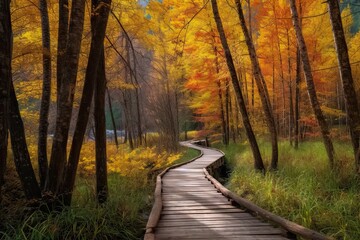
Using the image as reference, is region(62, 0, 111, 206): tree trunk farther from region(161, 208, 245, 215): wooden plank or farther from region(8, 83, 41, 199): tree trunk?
region(161, 208, 245, 215): wooden plank

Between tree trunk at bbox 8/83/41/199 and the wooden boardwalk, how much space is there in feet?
6.80

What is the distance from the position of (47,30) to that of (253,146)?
6.87 m

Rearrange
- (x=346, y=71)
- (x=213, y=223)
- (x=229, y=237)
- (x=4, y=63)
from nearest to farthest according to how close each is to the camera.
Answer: (x=4, y=63), (x=229, y=237), (x=213, y=223), (x=346, y=71)

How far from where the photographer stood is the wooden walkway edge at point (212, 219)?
432cm

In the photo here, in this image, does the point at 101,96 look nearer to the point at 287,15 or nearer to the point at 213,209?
the point at 213,209

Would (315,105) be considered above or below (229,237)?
above

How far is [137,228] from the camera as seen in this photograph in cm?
516

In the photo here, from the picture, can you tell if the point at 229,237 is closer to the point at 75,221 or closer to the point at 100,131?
the point at 75,221

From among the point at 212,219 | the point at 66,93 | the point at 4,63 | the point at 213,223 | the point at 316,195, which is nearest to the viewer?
the point at 4,63

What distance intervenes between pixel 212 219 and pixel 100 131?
2600 mm

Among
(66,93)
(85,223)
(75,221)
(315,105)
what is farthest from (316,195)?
(66,93)

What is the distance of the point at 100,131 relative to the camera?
559 cm

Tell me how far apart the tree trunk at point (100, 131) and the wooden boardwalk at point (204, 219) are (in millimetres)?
1257

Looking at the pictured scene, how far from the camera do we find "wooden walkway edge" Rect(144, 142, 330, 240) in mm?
4324
